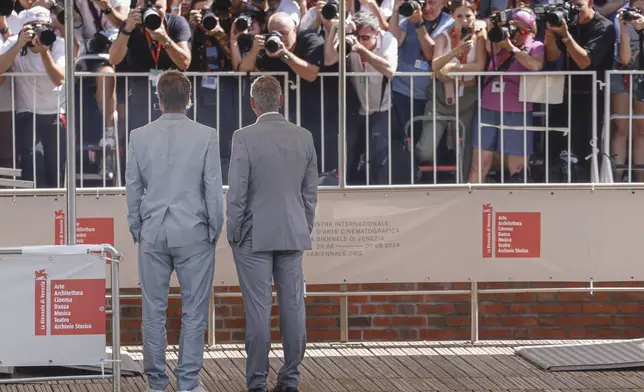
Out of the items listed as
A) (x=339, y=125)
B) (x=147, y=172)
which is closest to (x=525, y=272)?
(x=339, y=125)

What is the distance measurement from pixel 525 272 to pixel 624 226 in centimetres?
70

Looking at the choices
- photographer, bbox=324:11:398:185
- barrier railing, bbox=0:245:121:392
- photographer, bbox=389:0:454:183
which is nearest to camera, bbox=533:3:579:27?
photographer, bbox=389:0:454:183

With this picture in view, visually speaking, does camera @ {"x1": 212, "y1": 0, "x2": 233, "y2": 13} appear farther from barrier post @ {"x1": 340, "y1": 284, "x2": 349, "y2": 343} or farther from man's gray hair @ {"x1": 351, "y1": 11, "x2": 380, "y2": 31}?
barrier post @ {"x1": 340, "y1": 284, "x2": 349, "y2": 343}

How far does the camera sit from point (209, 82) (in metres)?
8.82

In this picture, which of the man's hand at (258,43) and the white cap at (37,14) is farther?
the white cap at (37,14)

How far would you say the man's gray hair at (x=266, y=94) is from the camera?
24.0 ft

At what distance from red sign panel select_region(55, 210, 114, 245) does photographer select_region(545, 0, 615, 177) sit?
2.89 meters

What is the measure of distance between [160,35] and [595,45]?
285cm

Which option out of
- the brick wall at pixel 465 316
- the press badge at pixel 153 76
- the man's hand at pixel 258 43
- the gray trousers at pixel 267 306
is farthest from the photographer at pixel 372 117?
the gray trousers at pixel 267 306

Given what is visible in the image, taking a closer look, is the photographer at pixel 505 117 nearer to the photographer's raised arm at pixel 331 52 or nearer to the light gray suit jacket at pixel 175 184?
the photographer's raised arm at pixel 331 52

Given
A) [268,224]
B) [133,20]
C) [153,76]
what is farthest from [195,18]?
[268,224]

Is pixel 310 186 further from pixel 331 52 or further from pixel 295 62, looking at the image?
pixel 331 52

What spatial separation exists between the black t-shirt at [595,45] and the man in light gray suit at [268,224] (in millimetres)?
2381

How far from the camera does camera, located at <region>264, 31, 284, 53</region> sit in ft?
28.7
